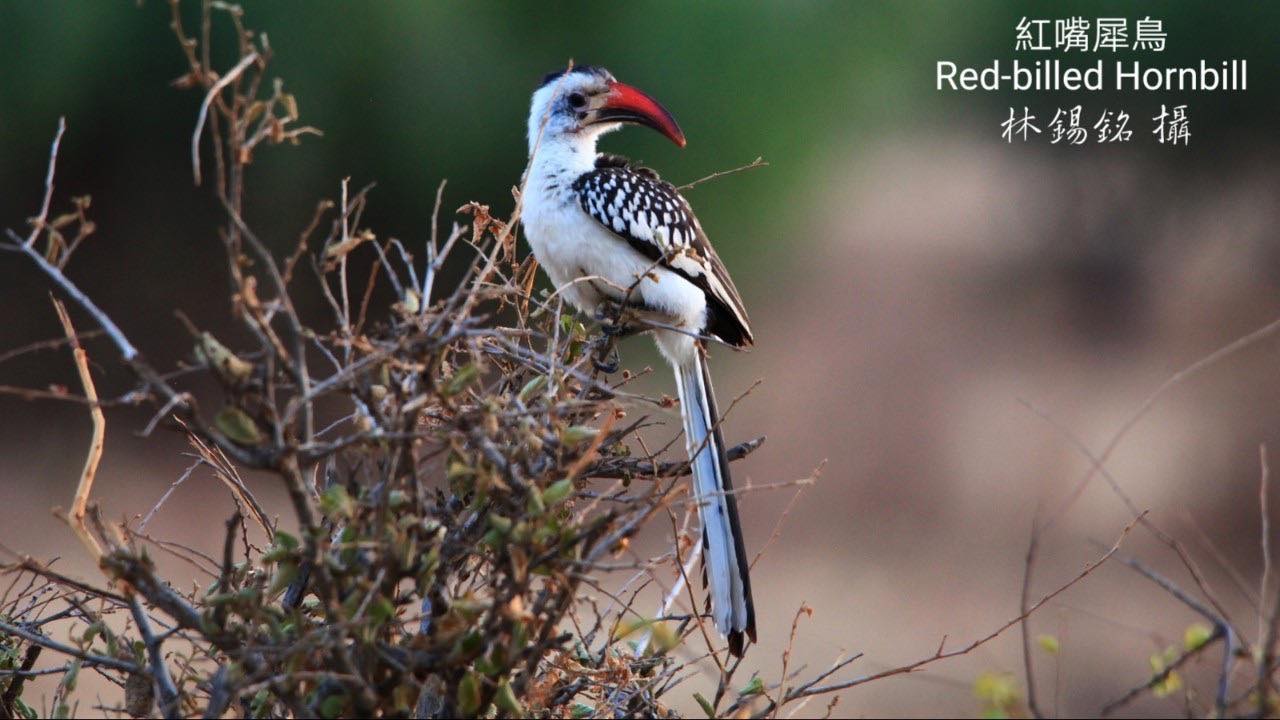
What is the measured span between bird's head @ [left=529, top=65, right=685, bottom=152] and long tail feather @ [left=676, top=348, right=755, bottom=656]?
0.51 meters

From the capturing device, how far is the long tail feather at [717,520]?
1.74 m

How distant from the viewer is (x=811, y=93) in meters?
6.21

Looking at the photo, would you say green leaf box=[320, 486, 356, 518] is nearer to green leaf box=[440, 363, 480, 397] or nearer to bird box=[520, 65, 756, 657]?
green leaf box=[440, 363, 480, 397]

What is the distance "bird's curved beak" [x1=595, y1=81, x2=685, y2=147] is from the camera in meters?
2.50

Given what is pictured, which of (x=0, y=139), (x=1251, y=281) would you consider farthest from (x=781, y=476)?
(x=0, y=139)

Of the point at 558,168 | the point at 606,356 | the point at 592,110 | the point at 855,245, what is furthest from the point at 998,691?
the point at 855,245

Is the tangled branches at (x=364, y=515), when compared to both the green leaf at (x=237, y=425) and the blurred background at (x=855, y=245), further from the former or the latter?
the blurred background at (x=855, y=245)

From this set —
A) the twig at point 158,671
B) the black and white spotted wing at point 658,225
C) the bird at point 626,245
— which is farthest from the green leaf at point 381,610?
the black and white spotted wing at point 658,225

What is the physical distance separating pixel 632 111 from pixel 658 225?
12.8 inches

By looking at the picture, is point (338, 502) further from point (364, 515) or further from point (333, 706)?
point (333, 706)

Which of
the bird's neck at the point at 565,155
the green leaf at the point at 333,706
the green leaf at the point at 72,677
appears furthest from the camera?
the bird's neck at the point at 565,155

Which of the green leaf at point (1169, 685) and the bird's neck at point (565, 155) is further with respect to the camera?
the bird's neck at point (565, 155)

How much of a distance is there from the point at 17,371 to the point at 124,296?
2.03 feet

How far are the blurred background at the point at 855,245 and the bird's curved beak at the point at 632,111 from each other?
291 cm
